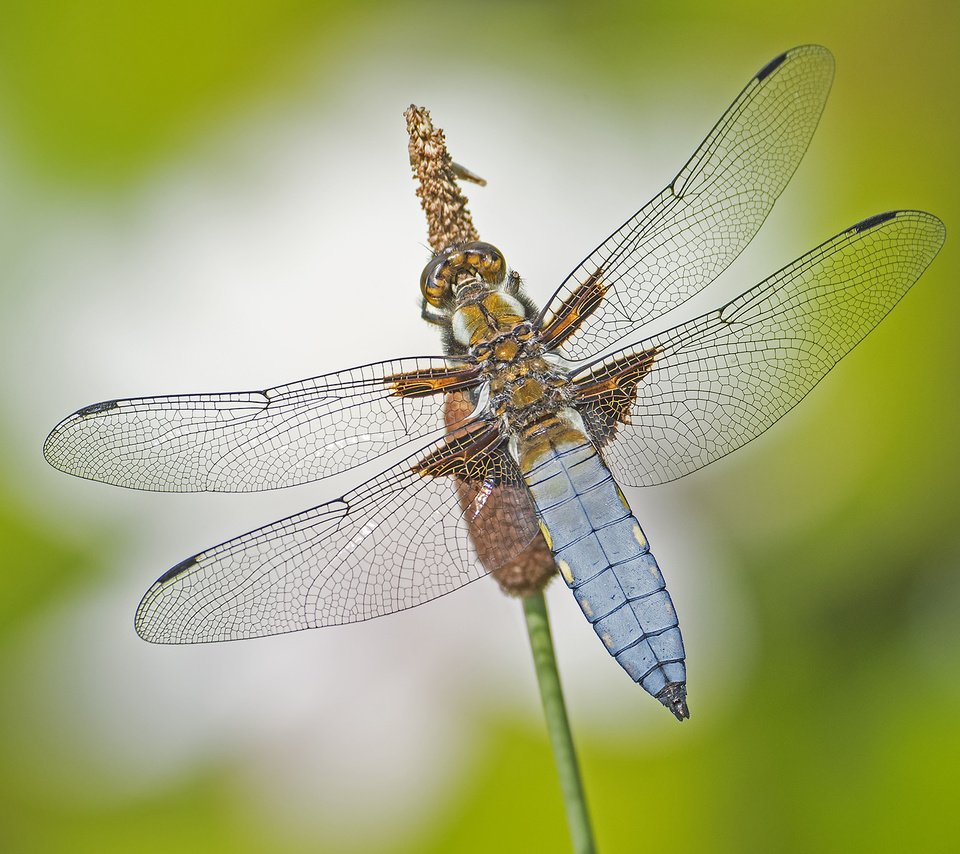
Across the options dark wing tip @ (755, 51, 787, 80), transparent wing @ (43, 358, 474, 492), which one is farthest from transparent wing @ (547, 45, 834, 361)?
transparent wing @ (43, 358, 474, 492)

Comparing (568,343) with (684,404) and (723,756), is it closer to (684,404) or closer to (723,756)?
(684,404)

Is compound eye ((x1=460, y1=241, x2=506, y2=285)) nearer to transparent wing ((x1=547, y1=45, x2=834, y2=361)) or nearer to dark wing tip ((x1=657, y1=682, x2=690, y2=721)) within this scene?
transparent wing ((x1=547, y1=45, x2=834, y2=361))

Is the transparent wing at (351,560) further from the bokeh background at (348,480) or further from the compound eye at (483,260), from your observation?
the bokeh background at (348,480)

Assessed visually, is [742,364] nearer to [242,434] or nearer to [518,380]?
[518,380]

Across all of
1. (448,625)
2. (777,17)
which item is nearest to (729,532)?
(448,625)

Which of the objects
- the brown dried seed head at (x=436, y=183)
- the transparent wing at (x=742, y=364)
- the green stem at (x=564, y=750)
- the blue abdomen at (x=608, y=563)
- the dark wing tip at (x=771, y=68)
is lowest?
the green stem at (x=564, y=750)

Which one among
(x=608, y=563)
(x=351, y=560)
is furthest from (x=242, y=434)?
(x=608, y=563)

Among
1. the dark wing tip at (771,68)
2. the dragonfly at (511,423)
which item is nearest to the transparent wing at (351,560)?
the dragonfly at (511,423)
